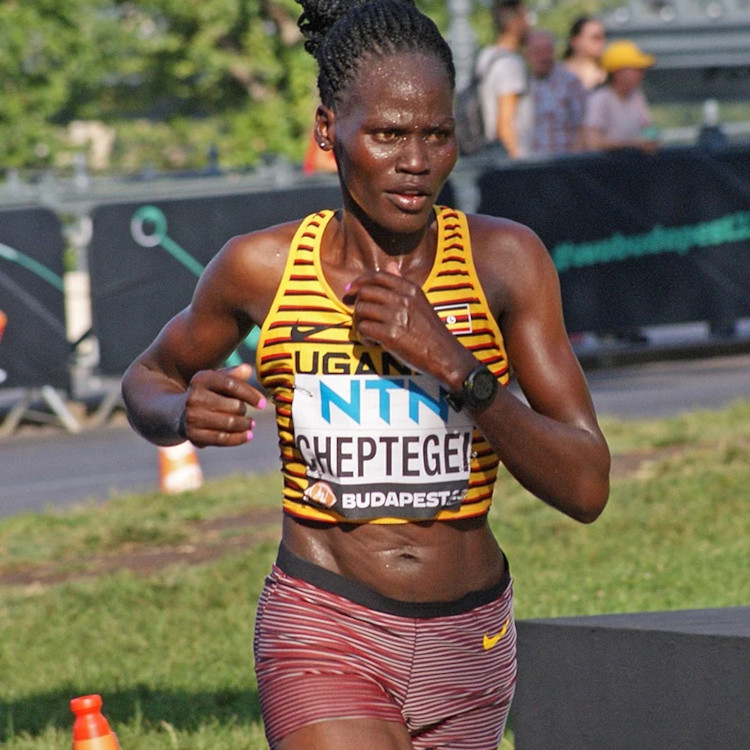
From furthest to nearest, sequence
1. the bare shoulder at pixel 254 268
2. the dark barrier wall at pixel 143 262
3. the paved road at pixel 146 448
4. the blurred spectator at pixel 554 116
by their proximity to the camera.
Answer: the blurred spectator at pixel 554 116 → the dark barrier wall at pixel 143 262 → the paved road at pixel 146 448 → the bare shoulder at pixel 254 268

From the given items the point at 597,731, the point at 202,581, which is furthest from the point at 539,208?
the point at 597,731

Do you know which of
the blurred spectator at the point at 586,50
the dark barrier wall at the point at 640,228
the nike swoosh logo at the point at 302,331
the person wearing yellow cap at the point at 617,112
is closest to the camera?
the nike swoosh logo at the point at 302,331

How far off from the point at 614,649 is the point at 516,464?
1.44 metres

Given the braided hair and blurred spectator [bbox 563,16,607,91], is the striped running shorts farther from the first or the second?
blurred spectator [bbox 563,16,607,91]

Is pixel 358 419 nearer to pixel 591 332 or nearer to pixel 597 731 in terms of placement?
pixel 597 731

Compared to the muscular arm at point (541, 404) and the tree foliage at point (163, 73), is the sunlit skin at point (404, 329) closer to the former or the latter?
the muscular arm at point (541, 404)

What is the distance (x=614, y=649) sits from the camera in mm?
4383

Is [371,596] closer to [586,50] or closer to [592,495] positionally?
[592,495]

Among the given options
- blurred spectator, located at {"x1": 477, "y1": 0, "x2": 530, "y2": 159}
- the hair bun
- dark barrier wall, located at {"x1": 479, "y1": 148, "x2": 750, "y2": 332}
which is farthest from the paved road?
the hair bun

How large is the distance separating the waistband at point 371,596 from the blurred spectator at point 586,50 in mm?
11918

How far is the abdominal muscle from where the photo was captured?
3.31 m

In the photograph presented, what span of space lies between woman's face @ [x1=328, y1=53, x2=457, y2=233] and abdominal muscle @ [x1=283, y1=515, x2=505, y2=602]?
23.4 inches

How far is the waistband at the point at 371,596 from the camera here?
3.30 metres

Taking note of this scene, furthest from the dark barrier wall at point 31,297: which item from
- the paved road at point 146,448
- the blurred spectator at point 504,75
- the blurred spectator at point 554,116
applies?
the blurred spectator at point 554,116
